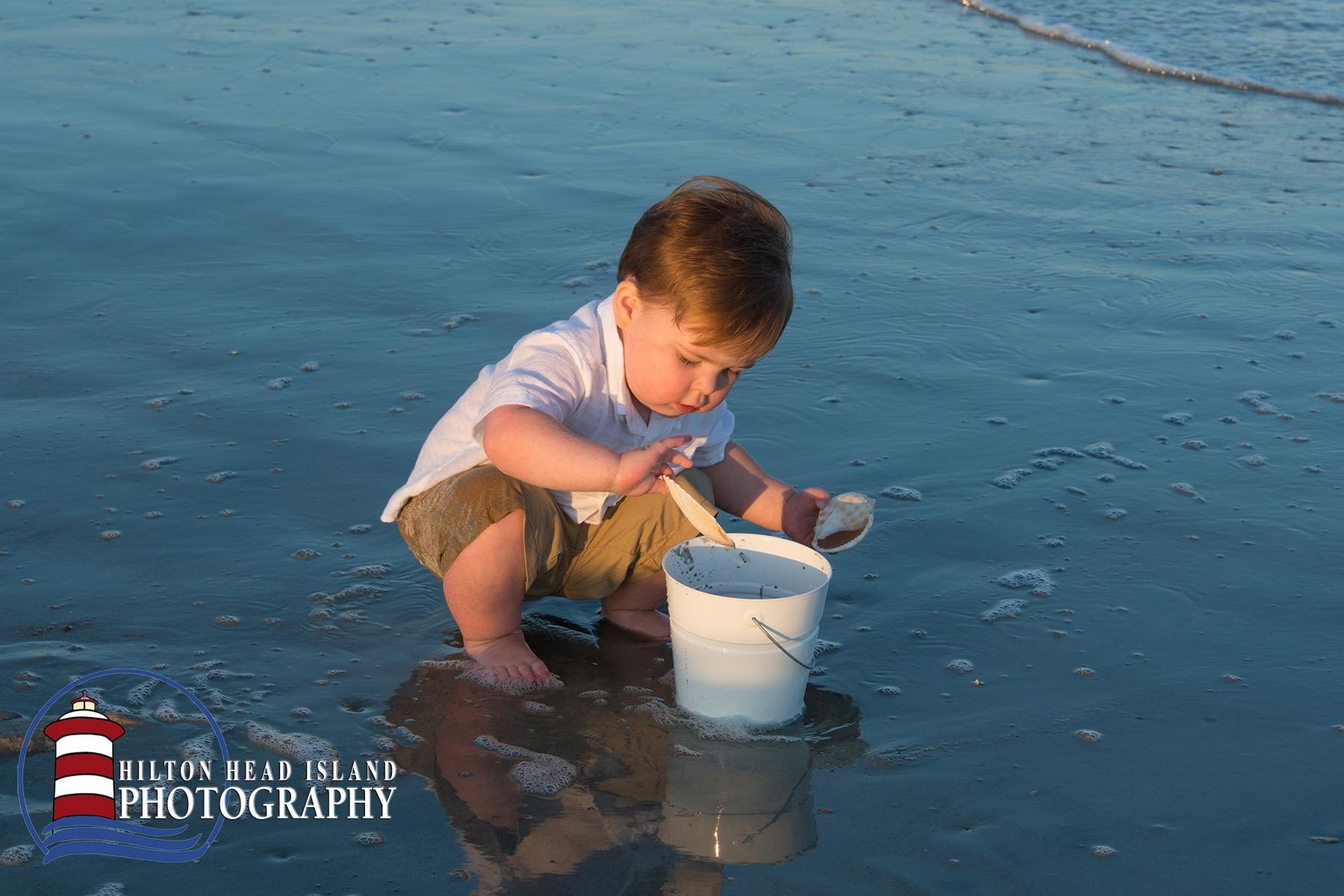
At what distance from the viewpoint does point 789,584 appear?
3.24 m

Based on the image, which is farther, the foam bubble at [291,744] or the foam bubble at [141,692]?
the foam bubble at [141,692]

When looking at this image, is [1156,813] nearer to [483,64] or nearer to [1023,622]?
[1023,622]

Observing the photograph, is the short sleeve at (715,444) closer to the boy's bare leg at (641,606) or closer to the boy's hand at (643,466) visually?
the boy's bare leg at (641,606)

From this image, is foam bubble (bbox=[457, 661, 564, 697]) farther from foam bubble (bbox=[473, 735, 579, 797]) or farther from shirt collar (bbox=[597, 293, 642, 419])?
shirt collar (bbox=[597, 293, 642, 419])

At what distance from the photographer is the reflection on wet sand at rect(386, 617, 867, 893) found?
8.27ft

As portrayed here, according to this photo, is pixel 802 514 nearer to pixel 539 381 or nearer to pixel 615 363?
pixel 615 363

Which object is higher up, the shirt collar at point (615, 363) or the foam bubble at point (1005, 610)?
the shirt collar at point (615, 363)

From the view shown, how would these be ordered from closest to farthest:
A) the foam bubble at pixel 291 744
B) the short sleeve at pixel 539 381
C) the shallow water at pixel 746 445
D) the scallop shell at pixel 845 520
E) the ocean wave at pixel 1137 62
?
the shallow water at pixel 746 445 → the foam bubble at pixel 291 744 → the short sleeve at pixel 539 381 → the scallop shell at pixel 845 520 → the ocean wave at pixel 1137 62

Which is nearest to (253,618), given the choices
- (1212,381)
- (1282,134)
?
(1212,381)

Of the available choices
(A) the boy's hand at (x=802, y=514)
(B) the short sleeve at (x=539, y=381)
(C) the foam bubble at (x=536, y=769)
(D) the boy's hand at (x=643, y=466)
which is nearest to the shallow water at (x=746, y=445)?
(C) the foam bubble at (x=536, y=769)

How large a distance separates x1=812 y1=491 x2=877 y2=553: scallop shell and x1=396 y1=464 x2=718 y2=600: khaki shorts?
26 centimetres

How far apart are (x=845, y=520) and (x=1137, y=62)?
7.90 meters

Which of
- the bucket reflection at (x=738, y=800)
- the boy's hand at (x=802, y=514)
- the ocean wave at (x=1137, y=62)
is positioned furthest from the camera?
the ocean wave at (x=1137, y=62)

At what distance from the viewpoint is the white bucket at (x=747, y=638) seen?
2875mm
